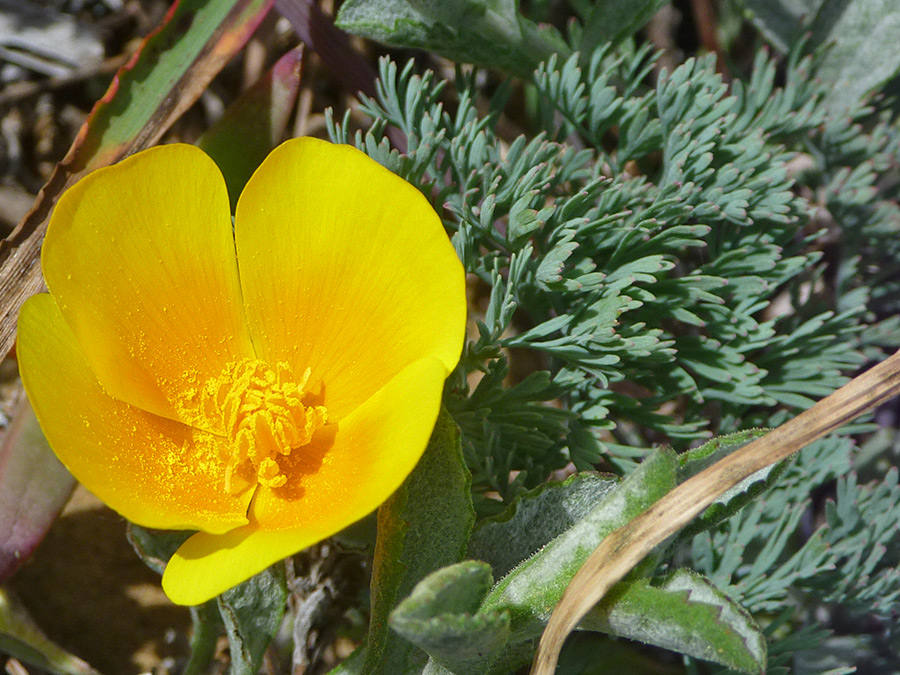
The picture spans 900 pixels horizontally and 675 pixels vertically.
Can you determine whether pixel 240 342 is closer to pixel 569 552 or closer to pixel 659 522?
pixel 569 552

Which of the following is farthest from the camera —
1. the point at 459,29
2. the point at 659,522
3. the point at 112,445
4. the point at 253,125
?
the point at 253,125

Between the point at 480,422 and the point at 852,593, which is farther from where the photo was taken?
the point at 852,593

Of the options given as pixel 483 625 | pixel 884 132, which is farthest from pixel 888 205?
pixel 483 625

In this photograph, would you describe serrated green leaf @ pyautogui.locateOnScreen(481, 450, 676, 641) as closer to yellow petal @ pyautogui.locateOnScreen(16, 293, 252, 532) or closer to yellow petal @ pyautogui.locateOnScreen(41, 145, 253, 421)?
yellow petal @ pyautogui.locateOnScreen(16, 293, 252, 532)

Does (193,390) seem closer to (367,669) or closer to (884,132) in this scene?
(367,669)

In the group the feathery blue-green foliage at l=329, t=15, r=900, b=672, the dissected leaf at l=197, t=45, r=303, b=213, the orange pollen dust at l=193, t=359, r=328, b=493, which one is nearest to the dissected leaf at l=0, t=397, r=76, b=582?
the orange pollen dust at l=193, t=359, r=328, b=493

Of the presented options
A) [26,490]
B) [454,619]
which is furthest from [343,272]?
[26,490]

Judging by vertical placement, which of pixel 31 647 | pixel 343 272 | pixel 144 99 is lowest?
pixel 31 647
